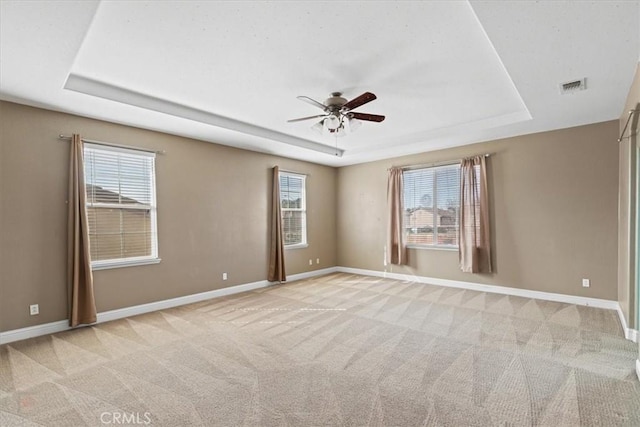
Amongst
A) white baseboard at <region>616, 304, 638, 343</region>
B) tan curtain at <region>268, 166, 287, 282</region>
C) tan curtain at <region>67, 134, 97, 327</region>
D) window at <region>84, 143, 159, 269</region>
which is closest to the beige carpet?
white baseboard at <region>616, 304, 638, 343</region>

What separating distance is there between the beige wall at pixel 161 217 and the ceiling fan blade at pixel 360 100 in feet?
9.52

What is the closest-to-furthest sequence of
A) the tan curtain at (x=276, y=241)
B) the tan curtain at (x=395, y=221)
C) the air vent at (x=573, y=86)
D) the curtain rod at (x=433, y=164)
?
the air vent at (x=573, y=86)
the curtain rod at (x=433, y=164)
the tan curtain at (x=276, y=241)
the tan curtain at (x=395, y=221)

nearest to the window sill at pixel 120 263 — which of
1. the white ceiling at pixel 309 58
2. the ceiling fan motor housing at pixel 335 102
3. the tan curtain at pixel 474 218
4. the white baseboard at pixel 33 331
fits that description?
the white baseboard at pixel 33 331

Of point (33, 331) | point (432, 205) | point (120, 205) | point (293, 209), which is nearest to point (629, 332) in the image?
point (432, 205)

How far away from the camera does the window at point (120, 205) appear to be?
4066 mm

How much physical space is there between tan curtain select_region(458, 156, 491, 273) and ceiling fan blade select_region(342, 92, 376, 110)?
3.20 meters

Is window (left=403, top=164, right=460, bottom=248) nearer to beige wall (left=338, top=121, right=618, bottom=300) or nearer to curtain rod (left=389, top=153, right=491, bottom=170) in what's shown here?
curtain rod (left=389, top=153, right=491, bottom=170)

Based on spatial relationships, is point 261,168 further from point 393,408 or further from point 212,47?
point 393,408

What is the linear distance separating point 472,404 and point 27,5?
13.1 feet

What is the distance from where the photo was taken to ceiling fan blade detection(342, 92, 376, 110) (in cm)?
301

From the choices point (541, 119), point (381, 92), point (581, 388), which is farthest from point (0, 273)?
point (541, 119)

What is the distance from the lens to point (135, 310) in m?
4.36

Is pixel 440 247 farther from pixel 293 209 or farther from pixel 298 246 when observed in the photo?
pixel 293 209

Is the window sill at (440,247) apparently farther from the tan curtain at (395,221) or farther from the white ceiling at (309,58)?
the white ceiling at (309,58)
